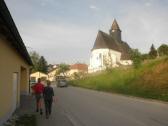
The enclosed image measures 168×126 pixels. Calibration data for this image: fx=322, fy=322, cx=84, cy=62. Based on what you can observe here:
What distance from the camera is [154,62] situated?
41.4 m

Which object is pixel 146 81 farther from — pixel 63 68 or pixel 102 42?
pixel 63 68

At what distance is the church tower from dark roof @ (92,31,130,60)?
192 cm


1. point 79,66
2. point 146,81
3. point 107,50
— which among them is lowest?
point 146,81

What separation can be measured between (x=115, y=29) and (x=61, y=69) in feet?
119

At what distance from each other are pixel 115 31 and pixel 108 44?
12517mm

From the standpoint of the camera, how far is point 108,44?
294 feet

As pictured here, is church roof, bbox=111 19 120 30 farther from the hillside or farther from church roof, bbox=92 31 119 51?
the hillside

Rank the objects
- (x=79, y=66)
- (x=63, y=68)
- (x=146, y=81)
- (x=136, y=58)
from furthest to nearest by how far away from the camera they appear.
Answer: (x=79, y=66)
(x=63, y=68)
(x=136, y=58)
(x=146, y=81)

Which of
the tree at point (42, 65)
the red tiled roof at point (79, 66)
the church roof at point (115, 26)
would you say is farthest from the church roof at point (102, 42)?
the red tiled roof at point (79, 66)

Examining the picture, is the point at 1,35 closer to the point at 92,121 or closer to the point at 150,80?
the point at 92,121

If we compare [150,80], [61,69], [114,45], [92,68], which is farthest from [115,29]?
[150,80]

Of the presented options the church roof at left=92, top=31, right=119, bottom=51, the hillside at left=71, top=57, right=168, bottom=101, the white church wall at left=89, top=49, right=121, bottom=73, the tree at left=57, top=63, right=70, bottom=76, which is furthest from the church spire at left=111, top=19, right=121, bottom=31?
the hillside at left=71, top=57, right=168, bottom=101

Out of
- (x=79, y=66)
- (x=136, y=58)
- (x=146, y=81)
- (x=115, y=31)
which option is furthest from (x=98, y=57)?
(x=79, y=66)

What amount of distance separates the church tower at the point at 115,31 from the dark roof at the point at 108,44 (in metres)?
1.92
